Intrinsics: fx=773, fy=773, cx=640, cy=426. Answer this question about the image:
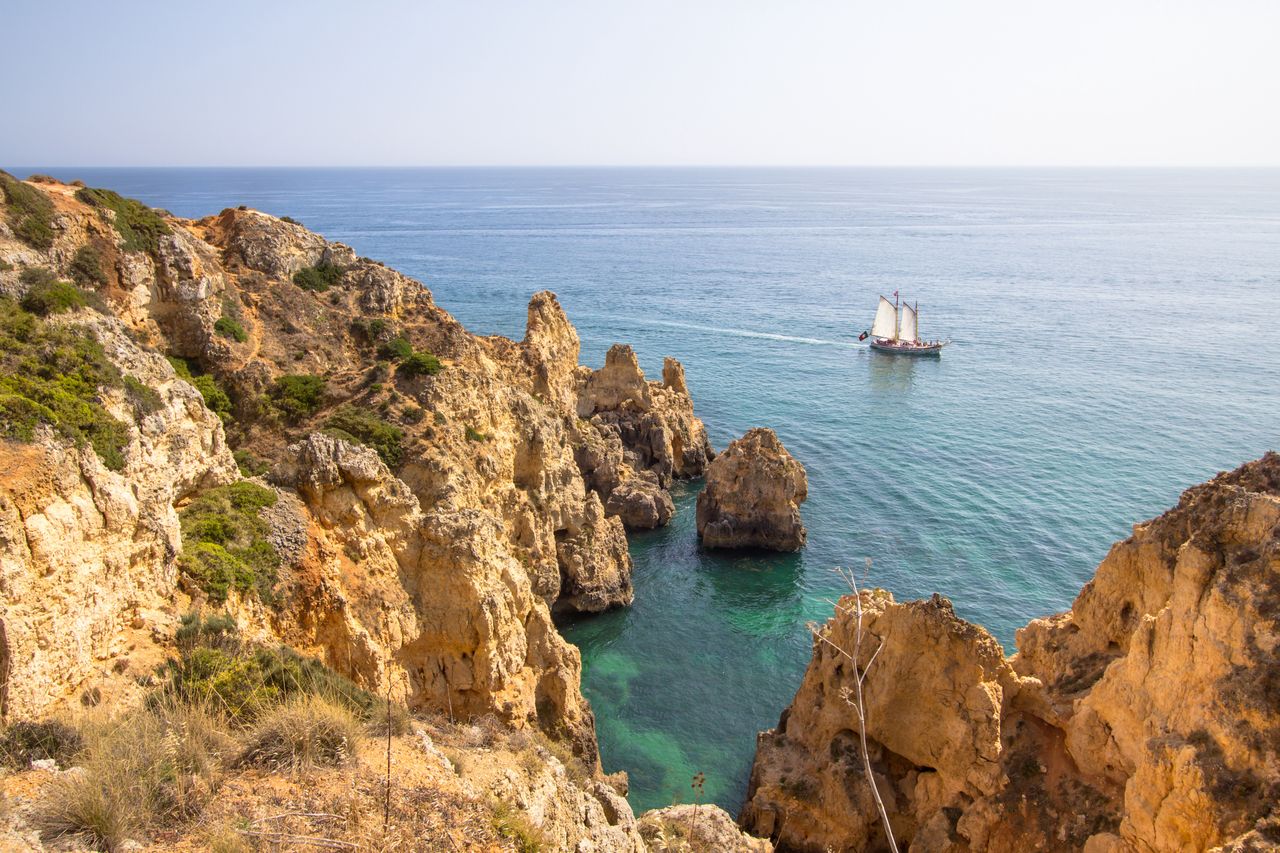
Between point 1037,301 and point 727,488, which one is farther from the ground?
point 1037,301

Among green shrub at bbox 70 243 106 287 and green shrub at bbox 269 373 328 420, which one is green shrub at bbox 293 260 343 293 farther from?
green shrub at bbox 70 243 106 287

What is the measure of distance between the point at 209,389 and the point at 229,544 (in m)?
14.4

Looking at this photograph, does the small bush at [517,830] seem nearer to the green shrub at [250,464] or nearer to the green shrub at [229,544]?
the green shrub at [229,544]

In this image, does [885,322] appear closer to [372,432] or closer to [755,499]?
[755,499]

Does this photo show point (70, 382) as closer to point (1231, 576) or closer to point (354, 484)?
point (354, 484)

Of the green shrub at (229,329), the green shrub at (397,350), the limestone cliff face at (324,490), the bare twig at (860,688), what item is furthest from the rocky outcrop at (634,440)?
the bare twig at (860,688)

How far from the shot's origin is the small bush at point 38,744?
1076 centimetres

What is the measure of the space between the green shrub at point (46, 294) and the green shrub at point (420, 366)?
11.3 metres

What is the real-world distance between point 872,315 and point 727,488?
2628 inches

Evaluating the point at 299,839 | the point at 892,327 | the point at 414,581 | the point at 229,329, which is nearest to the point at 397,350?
the point at 229,329

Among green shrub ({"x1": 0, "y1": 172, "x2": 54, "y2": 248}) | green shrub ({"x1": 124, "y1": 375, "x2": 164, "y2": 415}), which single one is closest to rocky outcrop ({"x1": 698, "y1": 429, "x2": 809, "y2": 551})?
green shrub ({"x1": 124, "y1": 375, "x2": 164, "y2": 415})

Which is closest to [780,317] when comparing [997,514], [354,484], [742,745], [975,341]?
[975,341]

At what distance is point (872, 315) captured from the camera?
10425cm

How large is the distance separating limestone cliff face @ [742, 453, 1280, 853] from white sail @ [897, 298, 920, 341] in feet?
235
